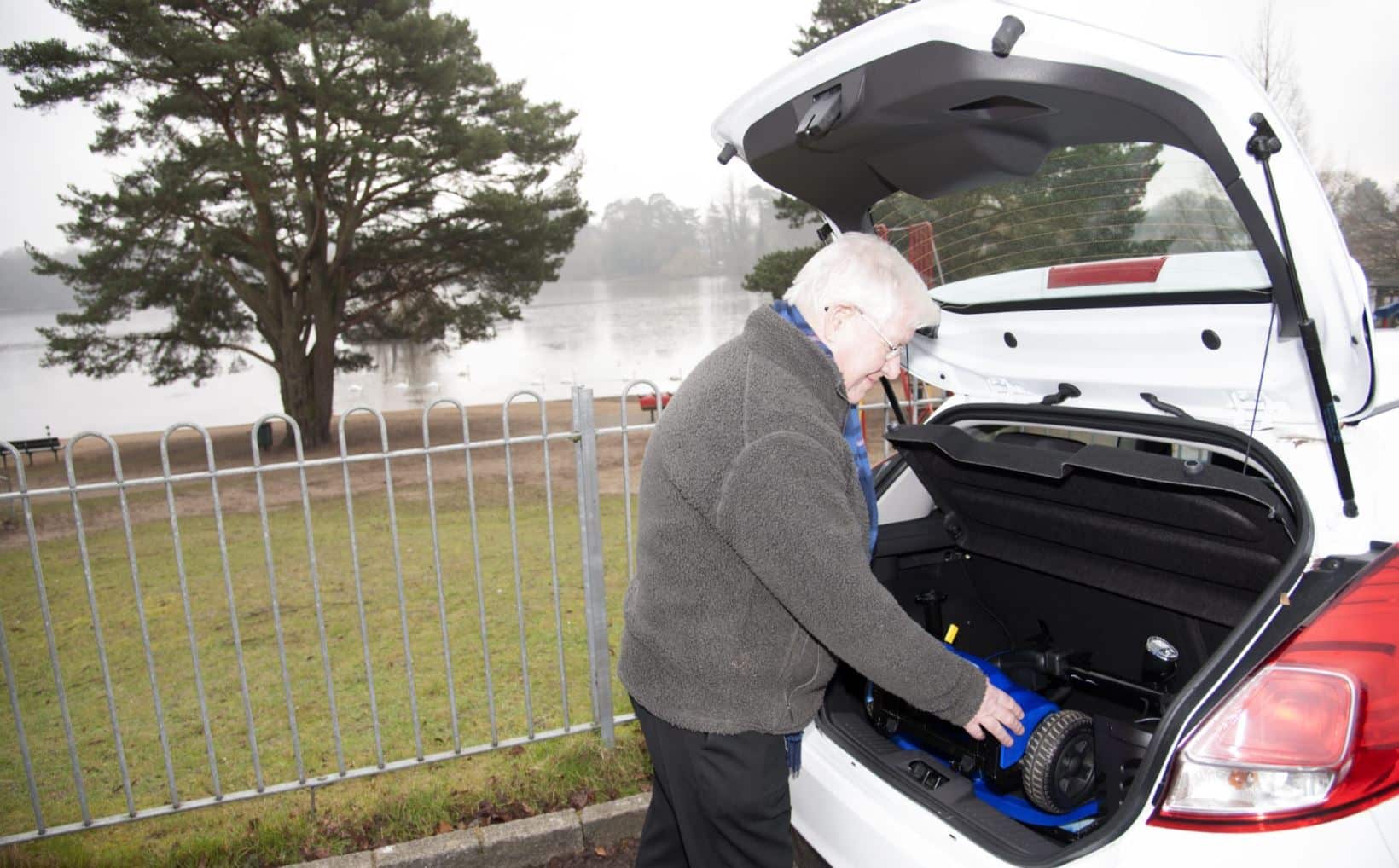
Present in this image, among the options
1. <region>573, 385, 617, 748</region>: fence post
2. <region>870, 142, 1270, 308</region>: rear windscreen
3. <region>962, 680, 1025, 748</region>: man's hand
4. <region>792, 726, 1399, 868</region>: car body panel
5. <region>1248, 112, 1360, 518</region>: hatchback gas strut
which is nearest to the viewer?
<region>792, 726, 1399, 868</region>: car body panel

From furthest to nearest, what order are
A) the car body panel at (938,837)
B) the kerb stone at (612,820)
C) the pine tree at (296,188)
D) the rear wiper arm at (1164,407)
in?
the pine tree at (296,188) → the kerb stone at (612,820) → the rear wiper arm at (1164,407) → the car body panel at (938,837)

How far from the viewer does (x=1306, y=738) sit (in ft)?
3.99

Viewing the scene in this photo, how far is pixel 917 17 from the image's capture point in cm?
132

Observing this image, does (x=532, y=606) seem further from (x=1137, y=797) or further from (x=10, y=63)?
(x=10, y=63)

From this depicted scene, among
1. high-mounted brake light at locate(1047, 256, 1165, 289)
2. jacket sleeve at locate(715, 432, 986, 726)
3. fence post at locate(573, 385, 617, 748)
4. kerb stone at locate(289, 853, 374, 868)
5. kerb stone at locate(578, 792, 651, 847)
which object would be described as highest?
high-mounted brake light at locate(1047, 256, 1165, 289)

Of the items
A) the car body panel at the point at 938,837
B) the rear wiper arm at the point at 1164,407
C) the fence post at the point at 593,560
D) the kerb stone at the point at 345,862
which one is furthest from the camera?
the fence post at the point at 593,560

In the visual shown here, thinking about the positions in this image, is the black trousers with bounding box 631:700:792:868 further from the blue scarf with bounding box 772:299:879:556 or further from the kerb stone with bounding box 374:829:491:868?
the kerb stone with bounding box 374:829:491:868

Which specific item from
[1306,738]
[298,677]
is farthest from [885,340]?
[298,677]

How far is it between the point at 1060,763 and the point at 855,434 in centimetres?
78

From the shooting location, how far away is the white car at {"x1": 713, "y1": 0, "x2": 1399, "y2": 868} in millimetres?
1244

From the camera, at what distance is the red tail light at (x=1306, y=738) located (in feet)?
3.96

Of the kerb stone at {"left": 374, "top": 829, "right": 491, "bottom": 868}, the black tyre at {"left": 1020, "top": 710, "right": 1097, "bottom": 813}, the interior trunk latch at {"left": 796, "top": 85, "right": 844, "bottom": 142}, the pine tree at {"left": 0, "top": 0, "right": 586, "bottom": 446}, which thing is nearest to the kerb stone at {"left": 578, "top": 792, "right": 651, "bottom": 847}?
the kerb stone at {"left": 374, "top": 829, "right": 491, "bottom": 868}

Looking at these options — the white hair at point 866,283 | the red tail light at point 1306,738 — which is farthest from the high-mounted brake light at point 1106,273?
the red tail light at point 1306,738

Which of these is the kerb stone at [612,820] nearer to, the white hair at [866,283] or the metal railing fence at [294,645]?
the metal railing fence at [294,645]
